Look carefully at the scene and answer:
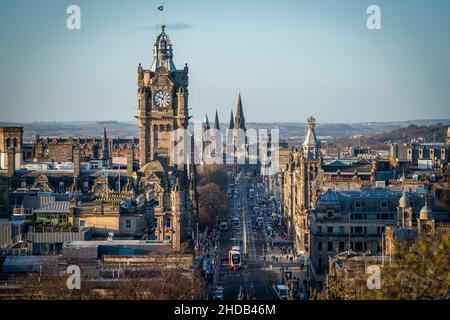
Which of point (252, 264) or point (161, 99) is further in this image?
point (161, 99)

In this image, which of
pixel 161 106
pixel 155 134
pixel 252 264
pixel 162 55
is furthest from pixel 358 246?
pixel 162 55

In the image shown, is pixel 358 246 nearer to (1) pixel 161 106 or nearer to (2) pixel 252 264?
(2) pixel 252 264

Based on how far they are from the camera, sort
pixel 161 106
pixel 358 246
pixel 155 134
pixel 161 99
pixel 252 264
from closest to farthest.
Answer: pixel 358 246, pixel 252 264, pixel 161 99, pixel 161 106, pixel 155 134

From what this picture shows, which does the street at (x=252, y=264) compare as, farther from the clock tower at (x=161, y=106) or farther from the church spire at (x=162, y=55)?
the church spire at (x=162, y=55)

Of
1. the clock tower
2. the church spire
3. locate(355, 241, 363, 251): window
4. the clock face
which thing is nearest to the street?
locate(355, 241, 363, 251): window

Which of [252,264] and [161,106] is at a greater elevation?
[161,106]

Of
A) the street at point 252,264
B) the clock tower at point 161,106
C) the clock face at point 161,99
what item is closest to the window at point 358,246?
the street at point 252,264

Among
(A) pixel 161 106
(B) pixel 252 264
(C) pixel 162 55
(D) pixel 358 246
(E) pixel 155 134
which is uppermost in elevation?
(C) pixel 162 55
